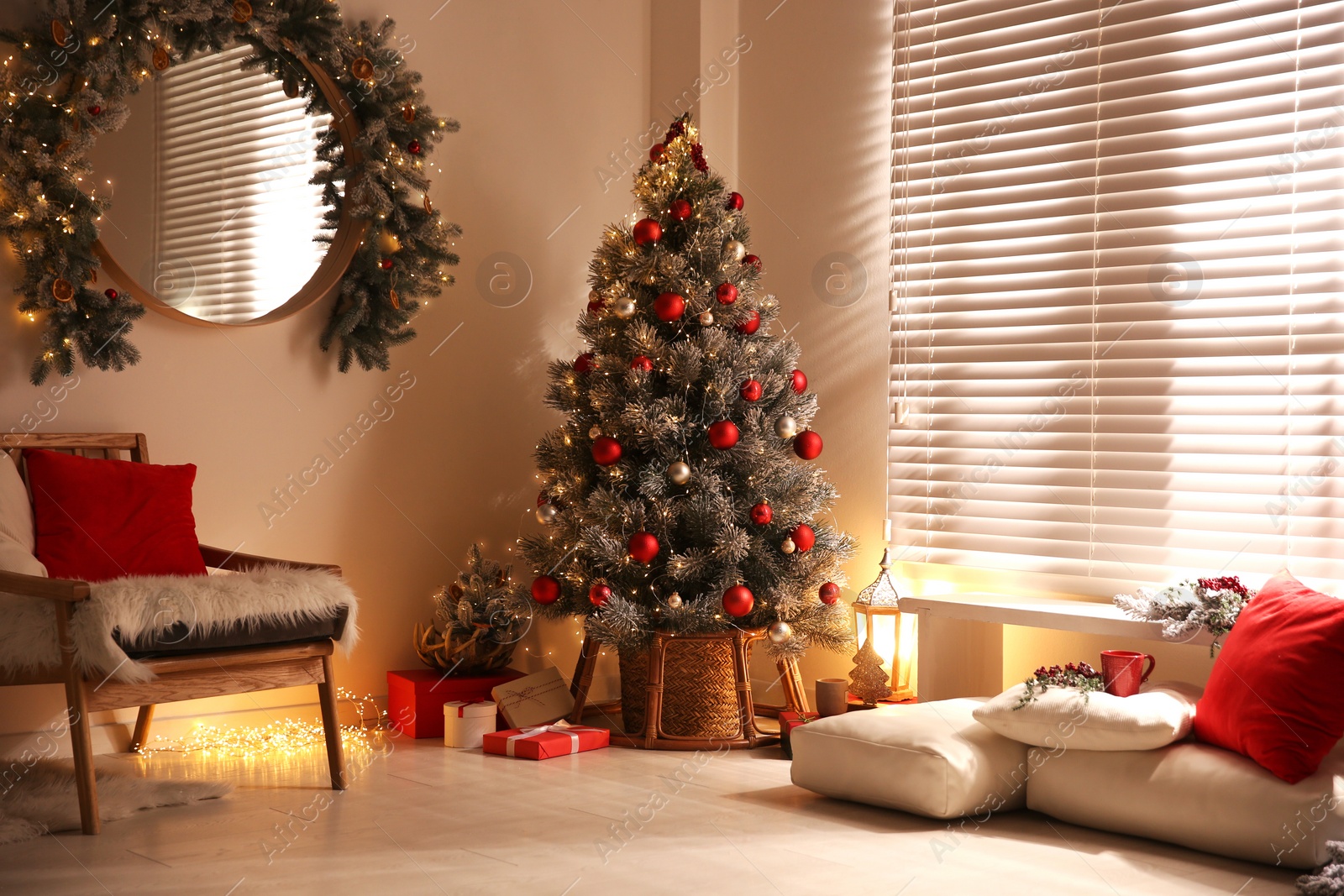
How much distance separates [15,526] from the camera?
2.86 m

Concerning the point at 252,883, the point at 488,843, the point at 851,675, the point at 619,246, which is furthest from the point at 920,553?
the point at 252,883

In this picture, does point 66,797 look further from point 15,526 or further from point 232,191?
point 232,191

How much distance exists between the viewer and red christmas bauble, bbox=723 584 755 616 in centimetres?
A: 328

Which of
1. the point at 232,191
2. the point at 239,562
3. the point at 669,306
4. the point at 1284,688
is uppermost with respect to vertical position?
the point at 232,191

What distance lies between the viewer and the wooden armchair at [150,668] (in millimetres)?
2502

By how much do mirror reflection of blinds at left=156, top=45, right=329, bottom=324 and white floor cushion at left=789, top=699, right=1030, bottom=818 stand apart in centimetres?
206

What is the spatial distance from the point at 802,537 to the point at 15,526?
6.81 feet

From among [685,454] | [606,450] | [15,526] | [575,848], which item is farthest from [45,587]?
[685,454]

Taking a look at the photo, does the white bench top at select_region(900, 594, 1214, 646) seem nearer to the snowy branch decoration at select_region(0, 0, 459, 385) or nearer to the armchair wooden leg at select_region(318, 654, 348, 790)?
the armchair wooden leg at select_region(318, 654, 348, 790)

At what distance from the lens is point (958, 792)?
257 centimetres

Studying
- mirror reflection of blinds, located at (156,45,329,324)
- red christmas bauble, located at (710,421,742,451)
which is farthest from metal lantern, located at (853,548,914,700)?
mirror reflection of blinds, located at (156,45,329,324)

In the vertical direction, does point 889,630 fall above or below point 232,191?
below

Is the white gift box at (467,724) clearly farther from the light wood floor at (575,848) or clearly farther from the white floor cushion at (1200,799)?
the white floor cushion at (1200,799)

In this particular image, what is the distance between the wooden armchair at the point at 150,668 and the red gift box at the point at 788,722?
1.19 metres
